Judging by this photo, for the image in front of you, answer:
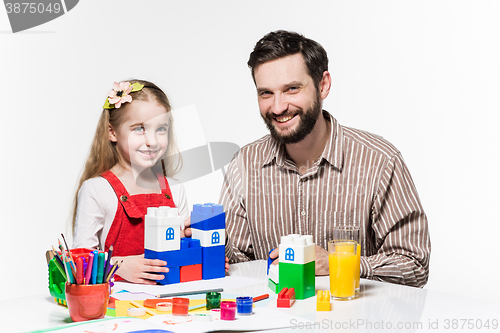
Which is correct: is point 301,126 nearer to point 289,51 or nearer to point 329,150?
point 329,150

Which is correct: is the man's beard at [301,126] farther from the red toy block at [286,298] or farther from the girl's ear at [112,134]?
the red toy block at [286,298]

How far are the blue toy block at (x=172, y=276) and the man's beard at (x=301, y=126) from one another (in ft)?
2.33

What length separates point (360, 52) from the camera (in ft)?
10.3

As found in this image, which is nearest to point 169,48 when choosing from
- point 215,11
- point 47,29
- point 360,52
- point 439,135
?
point 215,11

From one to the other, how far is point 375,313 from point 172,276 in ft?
1.73

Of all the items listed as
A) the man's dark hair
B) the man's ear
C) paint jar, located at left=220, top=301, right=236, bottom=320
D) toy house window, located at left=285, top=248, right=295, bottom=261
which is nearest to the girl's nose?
the man's dark hair

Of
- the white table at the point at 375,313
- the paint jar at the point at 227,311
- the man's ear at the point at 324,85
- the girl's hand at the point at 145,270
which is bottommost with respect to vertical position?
the white table at the point at 375,313


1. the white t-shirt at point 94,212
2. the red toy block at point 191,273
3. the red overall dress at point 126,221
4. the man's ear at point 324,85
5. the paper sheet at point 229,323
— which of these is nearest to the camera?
the paper sheet at point 229,323

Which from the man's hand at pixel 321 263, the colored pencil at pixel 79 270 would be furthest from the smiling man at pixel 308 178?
the colored pencil at pixel 79 270

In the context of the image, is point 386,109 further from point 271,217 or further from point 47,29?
point 47,29

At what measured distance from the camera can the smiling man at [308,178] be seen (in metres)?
1.86

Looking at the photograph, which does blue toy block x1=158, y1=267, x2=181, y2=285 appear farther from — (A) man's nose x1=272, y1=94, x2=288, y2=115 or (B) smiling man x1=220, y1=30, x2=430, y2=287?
(A) man's nose x1=272, y1=94, x2=288, y2=115

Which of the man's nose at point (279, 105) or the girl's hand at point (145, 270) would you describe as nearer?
the girl's hand at point (145, 270)

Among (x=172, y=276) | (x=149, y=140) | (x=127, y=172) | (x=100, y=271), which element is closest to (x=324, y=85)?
(x=149, y=140)
